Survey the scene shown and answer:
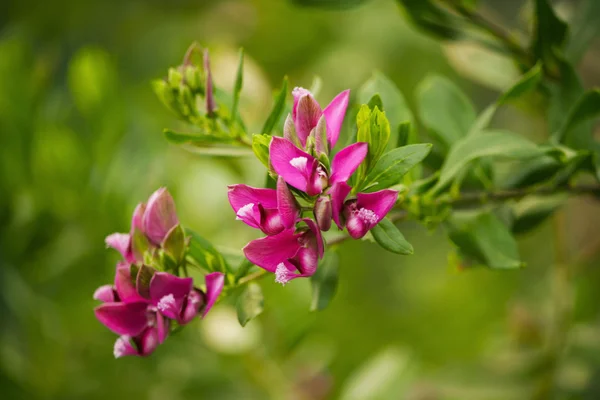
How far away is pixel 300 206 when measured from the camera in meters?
0.33

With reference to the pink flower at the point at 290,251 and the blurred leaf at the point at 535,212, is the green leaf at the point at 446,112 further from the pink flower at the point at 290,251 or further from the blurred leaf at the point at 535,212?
the pink flower at the point at 290,251

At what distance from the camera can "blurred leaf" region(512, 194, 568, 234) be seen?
50 centimetres

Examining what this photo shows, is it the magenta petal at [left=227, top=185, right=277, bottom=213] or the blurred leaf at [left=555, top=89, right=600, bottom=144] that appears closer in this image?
the magenta petal at [left=227, top=185, right=277, bottom=213]

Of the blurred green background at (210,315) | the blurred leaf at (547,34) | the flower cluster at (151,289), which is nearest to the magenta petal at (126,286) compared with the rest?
the flower cluster at (151,289)

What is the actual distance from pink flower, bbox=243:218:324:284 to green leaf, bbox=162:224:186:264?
62 mm

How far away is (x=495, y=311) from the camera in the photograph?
124 centimetres

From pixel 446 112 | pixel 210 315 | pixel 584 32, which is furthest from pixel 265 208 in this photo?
pixel 210 315

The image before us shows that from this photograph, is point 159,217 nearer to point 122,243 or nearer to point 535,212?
point 122,243

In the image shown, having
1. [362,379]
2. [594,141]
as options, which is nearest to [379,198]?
[594,141]

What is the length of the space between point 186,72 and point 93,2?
4.10 feet

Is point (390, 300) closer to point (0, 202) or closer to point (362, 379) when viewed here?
point (362, 379)

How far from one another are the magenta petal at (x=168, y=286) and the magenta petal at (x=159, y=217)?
0.03 m

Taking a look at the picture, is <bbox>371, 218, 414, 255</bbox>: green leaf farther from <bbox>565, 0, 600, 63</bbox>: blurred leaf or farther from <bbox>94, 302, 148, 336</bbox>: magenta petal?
<bbox>565, 0, 600, 63</bbox>: blurred leaf

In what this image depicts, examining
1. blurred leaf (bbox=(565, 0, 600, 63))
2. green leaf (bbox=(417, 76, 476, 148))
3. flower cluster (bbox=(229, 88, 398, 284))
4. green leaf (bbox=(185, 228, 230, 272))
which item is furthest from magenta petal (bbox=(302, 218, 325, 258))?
blurred leaf (bbox=(565, 0, 600, 63))
